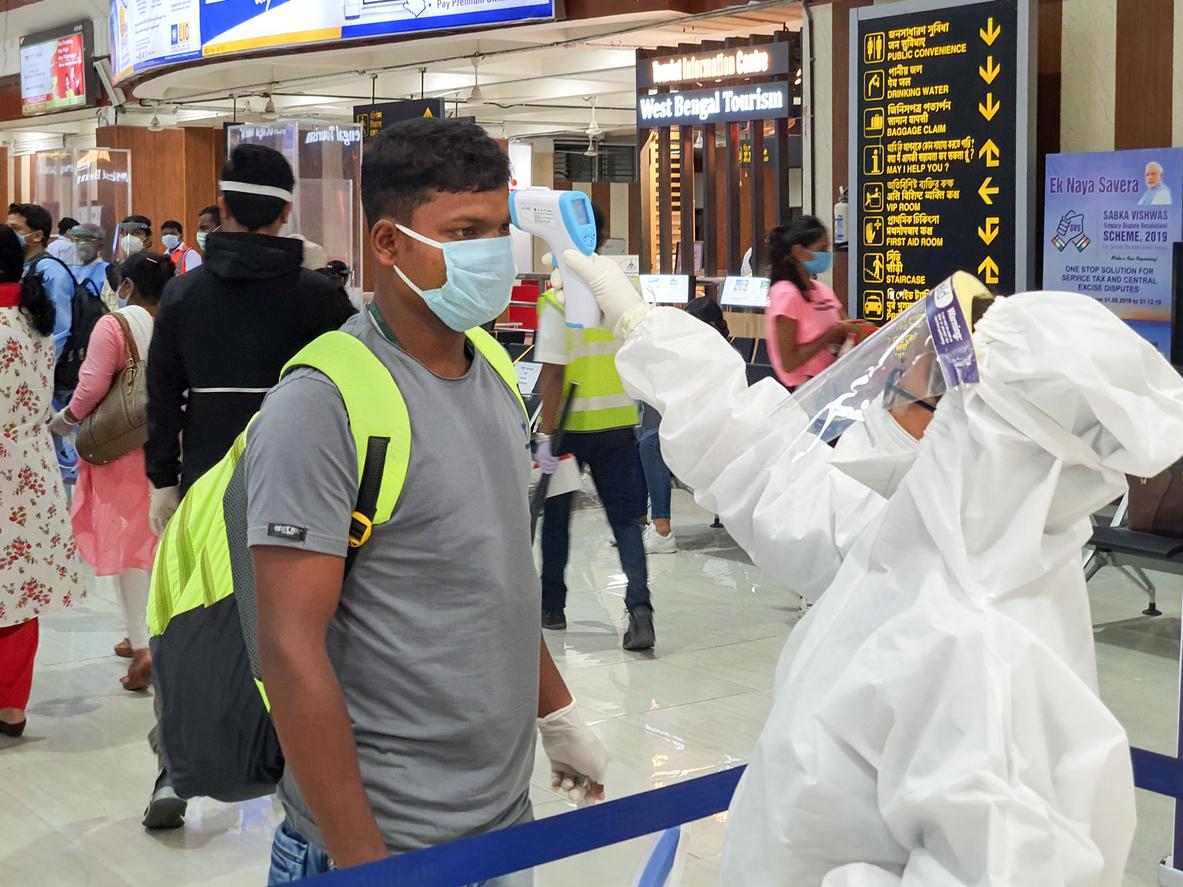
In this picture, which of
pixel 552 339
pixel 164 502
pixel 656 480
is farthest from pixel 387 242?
pixel 656 480

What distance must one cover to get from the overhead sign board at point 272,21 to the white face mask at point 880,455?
804 centimetres

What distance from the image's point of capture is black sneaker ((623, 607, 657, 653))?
5.51 m

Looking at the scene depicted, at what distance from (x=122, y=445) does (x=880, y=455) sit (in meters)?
3.63

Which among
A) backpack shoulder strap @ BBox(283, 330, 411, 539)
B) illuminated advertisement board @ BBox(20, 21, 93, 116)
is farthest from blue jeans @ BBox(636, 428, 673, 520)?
illuminated advertisement board @ BBox(20, 21, 93, 116)

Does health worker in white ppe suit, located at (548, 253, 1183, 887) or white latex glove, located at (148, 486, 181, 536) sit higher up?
health worker in white ppe suit, located at (548, 253, 1183, 887)

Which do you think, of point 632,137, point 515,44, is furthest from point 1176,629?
point 632,137

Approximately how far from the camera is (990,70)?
7.49m

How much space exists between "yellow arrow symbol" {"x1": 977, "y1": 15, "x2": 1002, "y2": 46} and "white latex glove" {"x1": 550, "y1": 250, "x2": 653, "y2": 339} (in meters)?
5.76

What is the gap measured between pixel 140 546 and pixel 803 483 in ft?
11.1

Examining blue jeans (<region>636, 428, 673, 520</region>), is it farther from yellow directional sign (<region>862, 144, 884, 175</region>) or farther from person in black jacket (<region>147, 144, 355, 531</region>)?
person in black jacket (<region>147, 144, 355, 531</region>)

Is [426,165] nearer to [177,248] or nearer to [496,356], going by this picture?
[496,356]

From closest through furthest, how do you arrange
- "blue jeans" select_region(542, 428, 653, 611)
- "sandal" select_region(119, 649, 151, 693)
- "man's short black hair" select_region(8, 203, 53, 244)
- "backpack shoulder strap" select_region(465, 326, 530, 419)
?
"backpack shoulder strap" select_region(465, 326, 530, 419)
"sandal" select_region(119, 649, 151, 693)
"blue jeans" select_region(542, 428, 653, 611)
"man's short black hair" select_region(8, 203, 53, 244)

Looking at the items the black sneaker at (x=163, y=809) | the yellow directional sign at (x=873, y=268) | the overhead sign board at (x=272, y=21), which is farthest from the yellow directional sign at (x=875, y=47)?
the black sneaker at (x=163, y=809)

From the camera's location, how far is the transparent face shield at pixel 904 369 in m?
1.48
